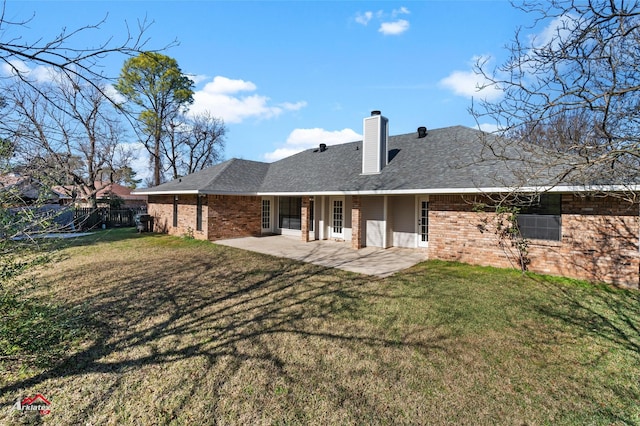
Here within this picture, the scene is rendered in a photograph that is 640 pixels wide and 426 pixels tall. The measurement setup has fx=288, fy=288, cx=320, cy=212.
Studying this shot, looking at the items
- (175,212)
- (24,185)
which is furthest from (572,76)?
(175,212)

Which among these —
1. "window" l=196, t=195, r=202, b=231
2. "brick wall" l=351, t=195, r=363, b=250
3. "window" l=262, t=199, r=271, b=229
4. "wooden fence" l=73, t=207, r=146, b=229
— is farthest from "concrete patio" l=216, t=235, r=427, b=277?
"wooden fence" l=73, t=207, r=146, b=229

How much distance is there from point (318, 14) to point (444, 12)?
369 cm

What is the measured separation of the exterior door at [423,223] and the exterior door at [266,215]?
27.9 feet

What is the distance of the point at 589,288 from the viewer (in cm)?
688

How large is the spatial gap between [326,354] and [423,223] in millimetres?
8960

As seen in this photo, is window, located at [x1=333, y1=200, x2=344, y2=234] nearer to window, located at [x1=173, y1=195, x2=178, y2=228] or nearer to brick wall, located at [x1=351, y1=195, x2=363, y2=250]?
brick wall, located at [x1=351, y1=195, x2=363, y2=250]

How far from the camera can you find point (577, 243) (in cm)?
752

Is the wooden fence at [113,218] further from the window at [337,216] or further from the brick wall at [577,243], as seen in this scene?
the brick wall at [577,243]

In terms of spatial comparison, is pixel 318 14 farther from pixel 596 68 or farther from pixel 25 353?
pixel 25 353

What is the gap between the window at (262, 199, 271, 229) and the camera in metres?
16.5

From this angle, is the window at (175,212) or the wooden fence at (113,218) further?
the wooden fence at (113,218)

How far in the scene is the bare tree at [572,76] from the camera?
354 cm

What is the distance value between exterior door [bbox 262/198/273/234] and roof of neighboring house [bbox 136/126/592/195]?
1.06 meters

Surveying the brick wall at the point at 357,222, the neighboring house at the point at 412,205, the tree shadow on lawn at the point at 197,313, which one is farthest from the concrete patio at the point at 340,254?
the tree shadow on lawn at the point at 197,313
